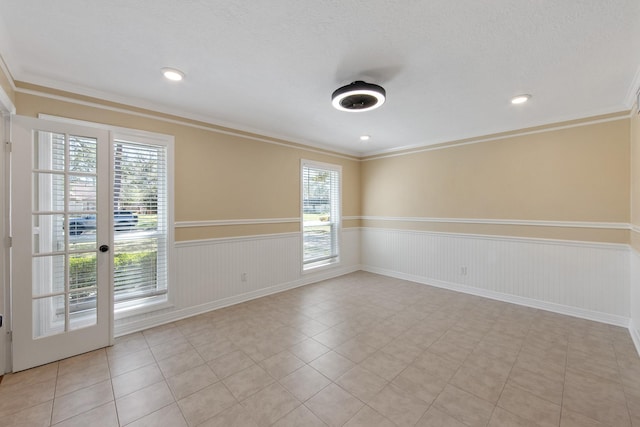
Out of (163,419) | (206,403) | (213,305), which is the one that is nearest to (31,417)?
(163,419)

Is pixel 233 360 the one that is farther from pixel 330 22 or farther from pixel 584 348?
pixel 584 348

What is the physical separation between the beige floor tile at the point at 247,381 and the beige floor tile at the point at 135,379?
597mm

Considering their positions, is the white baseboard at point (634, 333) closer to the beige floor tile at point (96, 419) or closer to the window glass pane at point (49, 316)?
the beige floor tile at point (96, 419)

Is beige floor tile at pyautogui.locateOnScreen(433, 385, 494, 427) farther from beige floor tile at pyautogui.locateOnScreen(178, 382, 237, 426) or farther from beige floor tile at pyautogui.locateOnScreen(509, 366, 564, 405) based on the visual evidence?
beige floor tile at pyautogui.locateOnScreen(178, 382, 237, 426)

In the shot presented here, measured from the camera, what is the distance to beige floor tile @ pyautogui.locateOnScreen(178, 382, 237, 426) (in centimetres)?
175

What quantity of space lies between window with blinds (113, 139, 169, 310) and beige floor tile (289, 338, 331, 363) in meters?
1.80

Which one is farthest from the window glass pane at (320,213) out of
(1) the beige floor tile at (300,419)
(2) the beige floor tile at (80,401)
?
(2) the beige floor tile at (80,401)

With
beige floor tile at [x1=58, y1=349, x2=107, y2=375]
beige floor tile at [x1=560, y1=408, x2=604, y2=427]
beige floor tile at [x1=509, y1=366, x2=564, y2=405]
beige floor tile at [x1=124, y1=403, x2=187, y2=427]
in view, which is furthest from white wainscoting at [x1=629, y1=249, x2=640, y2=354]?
beige floor tile at [x1=58, y1=349, x2=107, y2=375]

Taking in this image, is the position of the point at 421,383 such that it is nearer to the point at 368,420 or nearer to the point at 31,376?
the point at 368,420

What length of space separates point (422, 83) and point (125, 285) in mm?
3778

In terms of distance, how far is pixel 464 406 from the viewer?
184cm

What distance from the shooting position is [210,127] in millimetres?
3537

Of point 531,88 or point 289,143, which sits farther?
point 289,143

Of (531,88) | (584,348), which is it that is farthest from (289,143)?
(584,348)
